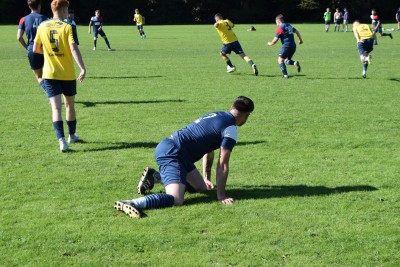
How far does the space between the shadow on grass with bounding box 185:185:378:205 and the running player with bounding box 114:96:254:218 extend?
7.4 inches

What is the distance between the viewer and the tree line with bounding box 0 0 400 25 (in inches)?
2520

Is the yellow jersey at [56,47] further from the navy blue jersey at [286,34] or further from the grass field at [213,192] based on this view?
the navy blue jersey at [286,34]

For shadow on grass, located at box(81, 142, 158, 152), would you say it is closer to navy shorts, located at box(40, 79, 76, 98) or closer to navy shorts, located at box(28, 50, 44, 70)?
navy shorts, located at box(40, 79, 76, 98)

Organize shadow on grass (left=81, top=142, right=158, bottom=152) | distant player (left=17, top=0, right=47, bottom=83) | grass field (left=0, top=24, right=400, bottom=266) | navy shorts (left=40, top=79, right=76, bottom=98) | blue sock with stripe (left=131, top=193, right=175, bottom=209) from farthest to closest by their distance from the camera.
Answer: distant player (left=17, top=0, right=47, bottom=83), shadow on grass (left=81, top=142, right=158, bottom=152), navy shorts (left=40, top=79, right=76, bottom=98), blue sock with stripe (left=131, top=193, right=175, bottom=209), grass field (left=0, top=24, right=400, bottom=266)

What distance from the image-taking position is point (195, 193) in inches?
278

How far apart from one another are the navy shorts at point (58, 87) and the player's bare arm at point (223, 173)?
11.0 ft

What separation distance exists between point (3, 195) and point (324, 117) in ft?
22.0

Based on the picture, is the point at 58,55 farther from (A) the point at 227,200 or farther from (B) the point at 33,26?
(A) the point at 227,200

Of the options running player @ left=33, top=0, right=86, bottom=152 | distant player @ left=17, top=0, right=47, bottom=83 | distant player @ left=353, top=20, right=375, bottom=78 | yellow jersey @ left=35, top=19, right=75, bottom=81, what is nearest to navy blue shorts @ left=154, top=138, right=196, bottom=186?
running player @ left=33, top=0, right=86, bottom=152

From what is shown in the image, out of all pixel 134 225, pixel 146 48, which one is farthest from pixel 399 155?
pixel 146 48

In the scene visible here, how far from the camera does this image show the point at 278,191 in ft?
23.4

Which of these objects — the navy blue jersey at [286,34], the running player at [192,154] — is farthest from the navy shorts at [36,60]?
the navy blue jersey at [286,34]

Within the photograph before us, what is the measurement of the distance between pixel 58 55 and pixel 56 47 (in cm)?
12

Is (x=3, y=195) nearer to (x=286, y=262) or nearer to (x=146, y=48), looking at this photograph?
(x=286, y=262)
